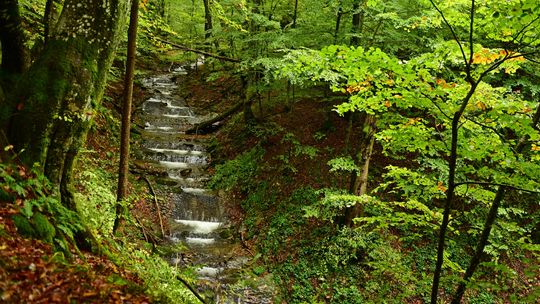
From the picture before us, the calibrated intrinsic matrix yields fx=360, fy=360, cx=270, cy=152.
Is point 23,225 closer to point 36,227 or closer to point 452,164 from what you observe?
point 36,227

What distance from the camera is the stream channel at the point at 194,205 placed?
977 centimetres

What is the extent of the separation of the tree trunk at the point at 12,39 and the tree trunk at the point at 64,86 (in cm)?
75

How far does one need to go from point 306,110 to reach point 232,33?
4752 millimetres

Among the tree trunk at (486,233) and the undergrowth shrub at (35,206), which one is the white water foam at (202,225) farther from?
the tree trunk at (486,233)

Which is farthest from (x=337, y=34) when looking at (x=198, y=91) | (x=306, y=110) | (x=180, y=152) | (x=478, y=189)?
(x=198, y=91)

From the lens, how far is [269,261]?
10.9 m

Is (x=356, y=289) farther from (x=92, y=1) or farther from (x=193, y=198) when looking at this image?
(x=92, y=1)

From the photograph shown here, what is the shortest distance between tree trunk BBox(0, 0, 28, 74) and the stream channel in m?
4.85

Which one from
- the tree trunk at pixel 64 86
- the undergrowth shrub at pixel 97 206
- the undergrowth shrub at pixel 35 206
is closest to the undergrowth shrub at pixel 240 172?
the undergrowth shrub at pixel 97 206

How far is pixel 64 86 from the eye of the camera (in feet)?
12.9

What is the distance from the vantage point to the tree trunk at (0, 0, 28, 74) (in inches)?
169

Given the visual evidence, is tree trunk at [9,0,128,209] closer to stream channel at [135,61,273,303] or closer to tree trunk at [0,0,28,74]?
tree trunk at [0,0,28,74]

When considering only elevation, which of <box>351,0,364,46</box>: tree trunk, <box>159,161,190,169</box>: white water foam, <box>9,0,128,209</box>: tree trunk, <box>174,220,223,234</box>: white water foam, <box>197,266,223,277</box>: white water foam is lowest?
<box>197,266,223,277</box>: white water foam

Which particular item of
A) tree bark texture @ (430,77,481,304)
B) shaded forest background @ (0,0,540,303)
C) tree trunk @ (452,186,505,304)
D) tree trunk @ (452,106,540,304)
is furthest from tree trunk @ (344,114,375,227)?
tree bark texture @ (430,77,481,304)
